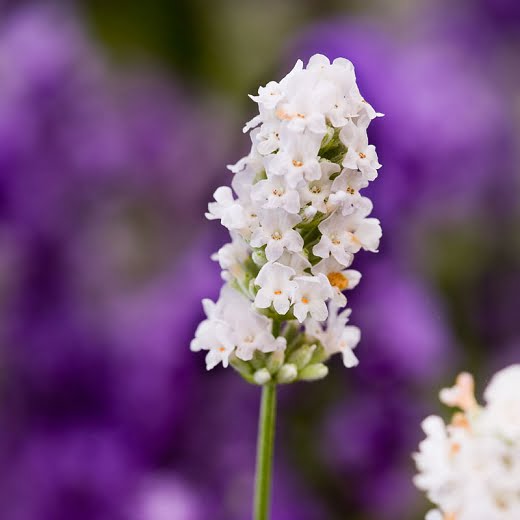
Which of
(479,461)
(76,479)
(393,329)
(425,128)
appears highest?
Result: (425,128)

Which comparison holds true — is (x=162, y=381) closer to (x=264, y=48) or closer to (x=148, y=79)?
(x=148, y=79)

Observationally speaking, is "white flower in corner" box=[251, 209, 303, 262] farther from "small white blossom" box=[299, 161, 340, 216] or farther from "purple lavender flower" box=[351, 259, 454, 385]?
"purple lavender flower" box=[351, 259, 454, 385]

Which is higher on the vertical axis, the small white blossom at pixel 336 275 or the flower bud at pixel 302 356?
the flower bud at pixel 302 356

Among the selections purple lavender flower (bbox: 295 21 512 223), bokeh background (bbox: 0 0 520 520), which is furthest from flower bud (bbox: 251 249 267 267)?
purple lavender flower (bbox: 295 21 512 223)

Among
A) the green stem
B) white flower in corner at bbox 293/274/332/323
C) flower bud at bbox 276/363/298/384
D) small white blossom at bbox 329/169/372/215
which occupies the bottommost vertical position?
the green stem

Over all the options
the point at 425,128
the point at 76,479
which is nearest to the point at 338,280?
the point at 76,479

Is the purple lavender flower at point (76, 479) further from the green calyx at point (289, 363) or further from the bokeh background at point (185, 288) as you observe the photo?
the green calyx at point (289, 363)

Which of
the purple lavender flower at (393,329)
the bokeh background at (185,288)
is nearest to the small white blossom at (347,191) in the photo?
the bokeh background at (185,288)

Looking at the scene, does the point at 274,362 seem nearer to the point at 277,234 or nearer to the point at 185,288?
the point at 277,234

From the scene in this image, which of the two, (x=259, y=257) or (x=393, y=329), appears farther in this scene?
(x=393, y=329)
